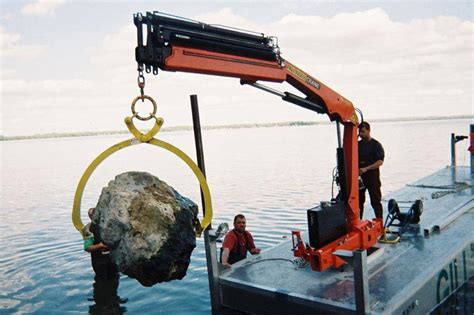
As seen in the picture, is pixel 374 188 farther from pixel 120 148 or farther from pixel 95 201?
pixel 95 201

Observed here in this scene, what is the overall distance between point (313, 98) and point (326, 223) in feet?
6.21

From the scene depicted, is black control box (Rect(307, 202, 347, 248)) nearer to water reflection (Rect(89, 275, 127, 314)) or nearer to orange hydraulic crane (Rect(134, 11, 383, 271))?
orange hydraulic crane (Rect(134, 11, 383, 271))

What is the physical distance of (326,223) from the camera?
5.84 m

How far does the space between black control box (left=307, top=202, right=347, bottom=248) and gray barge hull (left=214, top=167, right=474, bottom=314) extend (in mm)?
472

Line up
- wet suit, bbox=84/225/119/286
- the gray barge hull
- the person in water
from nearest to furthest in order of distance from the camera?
the gray barge hull < the person in water < wet suit, bbox=84/225/119/286

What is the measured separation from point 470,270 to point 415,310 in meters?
2.44

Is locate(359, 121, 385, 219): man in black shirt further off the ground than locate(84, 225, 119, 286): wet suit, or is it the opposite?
locate(359, 121, 385, 219): man in black shirt

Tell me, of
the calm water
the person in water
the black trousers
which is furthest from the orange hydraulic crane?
the person in water

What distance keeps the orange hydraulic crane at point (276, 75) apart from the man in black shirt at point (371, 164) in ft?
2.98

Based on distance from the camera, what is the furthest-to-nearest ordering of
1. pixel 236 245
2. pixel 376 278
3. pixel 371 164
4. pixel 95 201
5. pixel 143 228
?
pixel 95 201, pixel 371 164, pixel 236 245, pixel 376 278, pixel 143 228

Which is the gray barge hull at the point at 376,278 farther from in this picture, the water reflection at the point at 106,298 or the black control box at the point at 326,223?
the water reflection at the point at 106,298

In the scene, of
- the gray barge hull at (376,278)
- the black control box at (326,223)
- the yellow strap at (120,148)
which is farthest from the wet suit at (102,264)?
the black control box at (326,223)

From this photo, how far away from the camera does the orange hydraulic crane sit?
432 centimetres

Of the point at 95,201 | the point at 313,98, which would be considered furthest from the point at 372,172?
the point at 95,201
